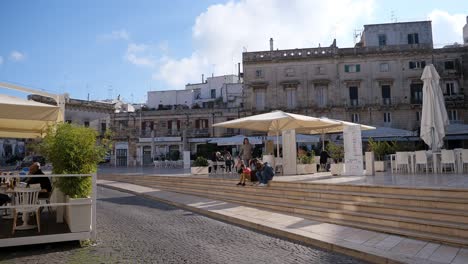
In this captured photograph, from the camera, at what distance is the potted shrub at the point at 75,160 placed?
6965 mm

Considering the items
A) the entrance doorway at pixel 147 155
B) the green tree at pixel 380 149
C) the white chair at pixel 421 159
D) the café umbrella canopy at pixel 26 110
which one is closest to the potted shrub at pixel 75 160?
the café umbrella canopy at pixel 26 110

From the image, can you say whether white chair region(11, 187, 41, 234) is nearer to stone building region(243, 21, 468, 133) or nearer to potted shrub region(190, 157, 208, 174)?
potted shrub region(190, 157, 208, 174)

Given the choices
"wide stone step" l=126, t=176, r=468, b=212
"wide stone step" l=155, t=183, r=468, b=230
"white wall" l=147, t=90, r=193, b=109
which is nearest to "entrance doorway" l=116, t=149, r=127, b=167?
"white wall" l=147, t=90, r=193, b=109

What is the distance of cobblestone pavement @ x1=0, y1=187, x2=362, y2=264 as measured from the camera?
605 cm

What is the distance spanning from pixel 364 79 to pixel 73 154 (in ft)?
119

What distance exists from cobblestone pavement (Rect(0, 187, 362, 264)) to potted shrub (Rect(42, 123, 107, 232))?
58 centimetres

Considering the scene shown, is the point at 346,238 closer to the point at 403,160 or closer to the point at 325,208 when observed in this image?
the point at 325,208

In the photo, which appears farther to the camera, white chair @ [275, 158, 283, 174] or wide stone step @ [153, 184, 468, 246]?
white chair @ [275, 158, 283, 174]

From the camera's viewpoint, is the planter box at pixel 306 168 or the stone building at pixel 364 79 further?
the stone building at pixel 364 79

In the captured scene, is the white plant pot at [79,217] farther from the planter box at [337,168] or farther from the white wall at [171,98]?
the white wall at [171,98]

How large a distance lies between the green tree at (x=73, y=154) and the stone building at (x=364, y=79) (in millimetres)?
33637

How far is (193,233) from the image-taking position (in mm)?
8008

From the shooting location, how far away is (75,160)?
732 cm

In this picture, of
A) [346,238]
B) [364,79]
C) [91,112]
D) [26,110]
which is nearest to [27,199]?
[26,110]
